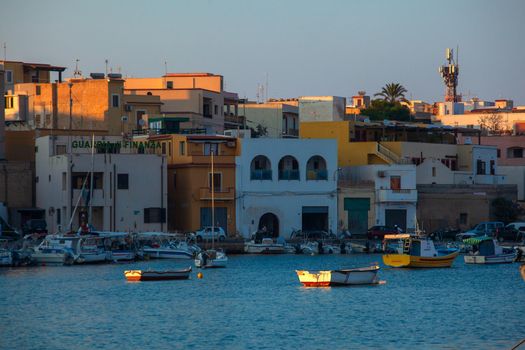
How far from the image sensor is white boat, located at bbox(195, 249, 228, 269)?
253 ft

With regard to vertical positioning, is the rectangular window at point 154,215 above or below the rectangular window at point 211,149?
below

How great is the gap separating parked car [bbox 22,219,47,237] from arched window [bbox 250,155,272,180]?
13365 mm

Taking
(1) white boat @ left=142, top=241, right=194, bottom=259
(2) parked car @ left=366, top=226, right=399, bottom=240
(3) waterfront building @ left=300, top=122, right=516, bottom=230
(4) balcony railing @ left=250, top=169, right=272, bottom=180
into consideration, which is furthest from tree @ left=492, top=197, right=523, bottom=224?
(1) white boat @ left=142, top=241, right=194, bottom=259

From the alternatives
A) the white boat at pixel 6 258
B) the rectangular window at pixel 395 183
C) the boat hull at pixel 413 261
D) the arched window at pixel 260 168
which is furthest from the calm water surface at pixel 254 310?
the rectangular window at pixel 395 183

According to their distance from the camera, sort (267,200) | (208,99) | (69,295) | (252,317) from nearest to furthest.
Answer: (252,317) → (69,295) → (267,200) → (208,99)

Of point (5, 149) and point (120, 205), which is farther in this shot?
point (5, 149)

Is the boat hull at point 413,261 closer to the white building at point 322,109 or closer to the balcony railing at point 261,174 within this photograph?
the balcony railing at point 261,174

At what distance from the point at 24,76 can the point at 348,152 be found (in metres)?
31.2

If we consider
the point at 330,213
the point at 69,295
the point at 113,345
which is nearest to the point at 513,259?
the point at 330,213

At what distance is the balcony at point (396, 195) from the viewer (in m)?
93.3

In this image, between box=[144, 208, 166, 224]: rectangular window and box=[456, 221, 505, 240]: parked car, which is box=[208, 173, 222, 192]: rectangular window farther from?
box=[456, 221, 505, 240]: parked car

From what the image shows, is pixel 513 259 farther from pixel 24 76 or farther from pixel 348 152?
pixel 24 76

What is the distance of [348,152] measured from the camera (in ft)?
328

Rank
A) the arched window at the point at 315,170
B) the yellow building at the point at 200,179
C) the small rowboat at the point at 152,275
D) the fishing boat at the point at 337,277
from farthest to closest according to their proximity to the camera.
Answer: the arched window at the point at 315,170, the yellow building at the point at 200,179, the small rowboat at the point at 152,275, the fishing boat at the point at 337,277
